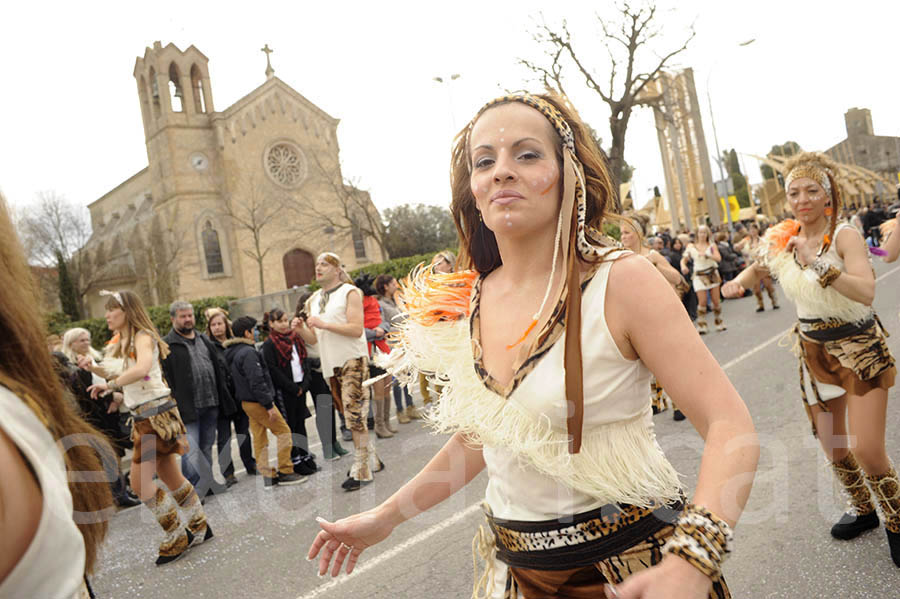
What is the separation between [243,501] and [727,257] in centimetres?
1338

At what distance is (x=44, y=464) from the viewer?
103 centimetres

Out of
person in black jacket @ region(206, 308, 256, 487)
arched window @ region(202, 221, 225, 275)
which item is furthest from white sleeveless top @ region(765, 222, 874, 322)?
arched window @ region(202, 221, 225, 275)

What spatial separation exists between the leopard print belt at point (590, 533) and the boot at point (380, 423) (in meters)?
6.48

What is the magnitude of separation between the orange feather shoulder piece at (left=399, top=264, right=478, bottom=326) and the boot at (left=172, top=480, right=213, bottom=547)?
154 inches

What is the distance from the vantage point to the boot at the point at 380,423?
7.99 m

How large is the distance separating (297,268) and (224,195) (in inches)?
231

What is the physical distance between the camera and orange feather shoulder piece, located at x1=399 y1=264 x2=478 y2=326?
1998 mm

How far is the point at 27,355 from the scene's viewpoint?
1.16 m

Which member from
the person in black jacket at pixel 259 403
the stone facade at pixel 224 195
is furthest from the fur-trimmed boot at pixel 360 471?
the stone facade at pixel 224 195

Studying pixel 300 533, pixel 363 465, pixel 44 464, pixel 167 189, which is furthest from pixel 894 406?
pixel 167 189

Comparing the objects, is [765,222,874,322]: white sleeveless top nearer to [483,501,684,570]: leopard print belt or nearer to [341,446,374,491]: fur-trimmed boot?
A: [483,501,684,570]: leopard print belt

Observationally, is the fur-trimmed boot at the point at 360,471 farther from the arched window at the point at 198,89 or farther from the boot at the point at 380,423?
the arched window at the point at 198,89

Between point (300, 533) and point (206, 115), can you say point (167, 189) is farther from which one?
point (300, 533)

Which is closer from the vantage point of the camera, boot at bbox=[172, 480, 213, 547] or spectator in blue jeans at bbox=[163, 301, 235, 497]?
boot at bbox=[172, 480, 213, 547]
